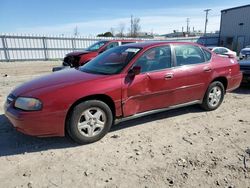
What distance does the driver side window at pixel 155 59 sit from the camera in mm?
4049

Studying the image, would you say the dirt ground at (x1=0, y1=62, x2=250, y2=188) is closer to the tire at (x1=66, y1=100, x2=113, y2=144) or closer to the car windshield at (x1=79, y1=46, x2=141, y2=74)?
the tire at (x1=66, y1=100, x2=113, y2=144)

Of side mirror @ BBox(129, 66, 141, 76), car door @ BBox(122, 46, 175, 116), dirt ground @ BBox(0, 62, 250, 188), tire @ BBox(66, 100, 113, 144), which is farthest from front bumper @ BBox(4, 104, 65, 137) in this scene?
side mirror @ BBox(129, 66, 141, 76)

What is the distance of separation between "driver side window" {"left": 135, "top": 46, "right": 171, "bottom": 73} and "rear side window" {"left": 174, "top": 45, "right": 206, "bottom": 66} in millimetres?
240

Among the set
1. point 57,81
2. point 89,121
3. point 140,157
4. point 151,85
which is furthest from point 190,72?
point 57,81

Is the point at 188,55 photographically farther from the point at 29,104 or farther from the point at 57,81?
the point at 29,104

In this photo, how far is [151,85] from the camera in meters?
4.04

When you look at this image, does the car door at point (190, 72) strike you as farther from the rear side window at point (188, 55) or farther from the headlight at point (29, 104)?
the headlight at point (29, 104)

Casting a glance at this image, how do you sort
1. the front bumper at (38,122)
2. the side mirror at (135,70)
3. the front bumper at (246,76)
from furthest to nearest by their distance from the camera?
the front bumper at (246,76) < the side mirror at (135,70) < the front bumper at (38,122)

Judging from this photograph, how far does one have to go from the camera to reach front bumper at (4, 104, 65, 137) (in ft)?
10.4

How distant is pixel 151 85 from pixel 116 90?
73 centimetres

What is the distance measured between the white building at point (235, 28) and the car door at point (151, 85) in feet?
106

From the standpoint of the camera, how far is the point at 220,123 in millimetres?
4441

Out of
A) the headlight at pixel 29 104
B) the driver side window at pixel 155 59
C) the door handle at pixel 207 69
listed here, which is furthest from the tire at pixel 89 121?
the door handle at pixel 207 69

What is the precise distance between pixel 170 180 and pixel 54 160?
Answer: 5.39ft
